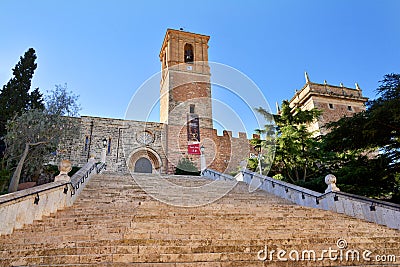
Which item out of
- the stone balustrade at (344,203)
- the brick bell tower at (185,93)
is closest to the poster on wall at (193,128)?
the brick bell tower at (185,93)

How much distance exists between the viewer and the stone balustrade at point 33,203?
4.16m

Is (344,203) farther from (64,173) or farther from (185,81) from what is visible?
(185,81)

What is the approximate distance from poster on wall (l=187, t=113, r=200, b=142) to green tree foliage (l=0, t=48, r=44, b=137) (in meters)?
9.57

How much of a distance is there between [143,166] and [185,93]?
23.4 feet

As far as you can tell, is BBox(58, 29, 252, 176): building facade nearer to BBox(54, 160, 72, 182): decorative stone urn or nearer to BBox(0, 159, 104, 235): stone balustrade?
BBox(54, 160, 72, 182): decorative stone urn

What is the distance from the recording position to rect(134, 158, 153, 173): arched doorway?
60.6 feet

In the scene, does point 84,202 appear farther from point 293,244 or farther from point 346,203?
point 346,203

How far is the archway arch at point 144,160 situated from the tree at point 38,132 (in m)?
4.71

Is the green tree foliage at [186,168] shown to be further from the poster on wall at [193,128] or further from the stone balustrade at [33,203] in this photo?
the stone balustrade at [33,203]

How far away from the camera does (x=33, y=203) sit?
4.85 m

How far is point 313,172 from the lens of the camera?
1262 centimetres

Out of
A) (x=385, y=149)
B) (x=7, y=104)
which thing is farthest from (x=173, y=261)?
(x=7, y=104)

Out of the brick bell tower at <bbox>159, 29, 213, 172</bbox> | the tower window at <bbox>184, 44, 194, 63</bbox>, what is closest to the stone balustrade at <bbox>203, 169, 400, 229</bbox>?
the brick bell tower at <bbox>159, 29, 213, 172</bbox>

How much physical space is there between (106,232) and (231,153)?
1792cm
